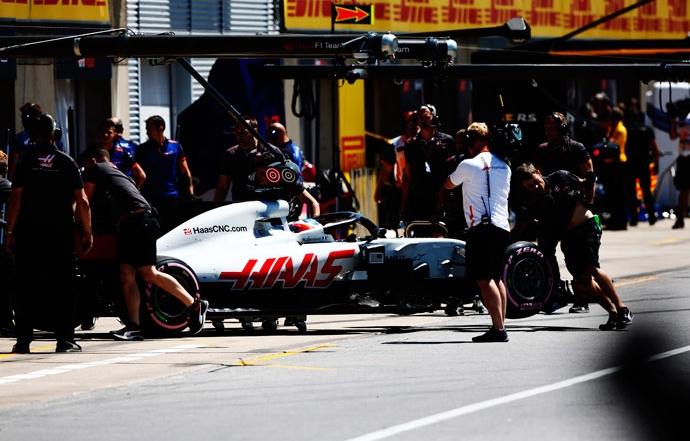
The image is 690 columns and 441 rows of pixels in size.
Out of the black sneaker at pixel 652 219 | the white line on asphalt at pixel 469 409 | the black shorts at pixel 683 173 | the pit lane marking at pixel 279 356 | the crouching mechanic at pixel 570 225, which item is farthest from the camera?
the black sneaker at pixel 652 219

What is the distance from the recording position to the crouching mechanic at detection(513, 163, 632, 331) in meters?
12.0

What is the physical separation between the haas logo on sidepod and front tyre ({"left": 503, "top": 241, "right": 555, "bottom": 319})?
4.45 ft

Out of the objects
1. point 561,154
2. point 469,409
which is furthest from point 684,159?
point 469,409

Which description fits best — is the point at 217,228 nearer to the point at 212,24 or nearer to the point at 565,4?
the point at 212,24

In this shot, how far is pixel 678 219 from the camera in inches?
947

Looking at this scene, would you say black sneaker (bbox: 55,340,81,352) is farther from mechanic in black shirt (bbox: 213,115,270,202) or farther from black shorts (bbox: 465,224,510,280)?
mechanic in black shirt (bbox: 213,115,270,202)

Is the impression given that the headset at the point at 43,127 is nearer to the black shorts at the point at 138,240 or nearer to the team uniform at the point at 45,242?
the team uniform at the point at 45,242

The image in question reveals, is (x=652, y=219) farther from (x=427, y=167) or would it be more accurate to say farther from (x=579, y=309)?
(x=579, y=309)

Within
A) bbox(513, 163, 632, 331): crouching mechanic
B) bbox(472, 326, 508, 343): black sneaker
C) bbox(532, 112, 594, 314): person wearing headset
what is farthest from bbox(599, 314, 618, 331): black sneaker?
bbox(532, 112, 594, 314): person wearing headset

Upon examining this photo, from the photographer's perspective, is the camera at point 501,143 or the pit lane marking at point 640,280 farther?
the pit lane marking at point 640,280

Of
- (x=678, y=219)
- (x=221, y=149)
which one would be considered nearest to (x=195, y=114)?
(x=221, y=149)

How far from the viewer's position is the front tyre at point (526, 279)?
12234mm

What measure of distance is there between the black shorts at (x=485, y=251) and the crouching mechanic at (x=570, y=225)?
1.11 metres

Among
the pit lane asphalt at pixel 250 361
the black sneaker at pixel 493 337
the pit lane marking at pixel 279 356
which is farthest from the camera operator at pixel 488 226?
the pit lane marking at pixel 279 356
